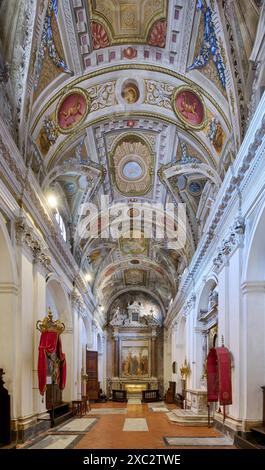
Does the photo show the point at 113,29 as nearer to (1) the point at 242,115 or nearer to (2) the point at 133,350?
(1) the point at 242,115

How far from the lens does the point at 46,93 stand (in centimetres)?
1302

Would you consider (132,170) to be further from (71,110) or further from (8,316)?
(8,316)

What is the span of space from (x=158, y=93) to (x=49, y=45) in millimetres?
3802

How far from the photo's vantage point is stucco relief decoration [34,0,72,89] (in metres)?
11.3

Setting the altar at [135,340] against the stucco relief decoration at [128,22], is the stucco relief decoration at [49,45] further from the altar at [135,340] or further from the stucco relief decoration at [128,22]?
the altar at [135,340]

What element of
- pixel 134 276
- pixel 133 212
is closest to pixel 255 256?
pixel 133 212

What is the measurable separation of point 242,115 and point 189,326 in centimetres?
1207

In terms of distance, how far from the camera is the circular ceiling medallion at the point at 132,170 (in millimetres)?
18828

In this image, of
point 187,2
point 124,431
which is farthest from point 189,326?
point 187,2

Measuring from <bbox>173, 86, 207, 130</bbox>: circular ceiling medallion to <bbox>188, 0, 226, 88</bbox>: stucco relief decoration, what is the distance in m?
1.14

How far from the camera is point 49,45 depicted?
12.0 meters
